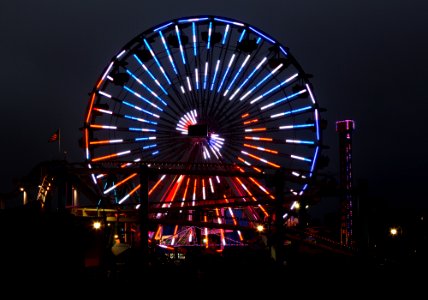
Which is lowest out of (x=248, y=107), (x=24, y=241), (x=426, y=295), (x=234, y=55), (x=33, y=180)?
(x=426, y=295)

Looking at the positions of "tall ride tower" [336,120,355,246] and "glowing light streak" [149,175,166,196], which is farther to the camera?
"tall ride tower" [336,120,355,246]

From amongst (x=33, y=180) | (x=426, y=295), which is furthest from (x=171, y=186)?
(x=426, y=295)

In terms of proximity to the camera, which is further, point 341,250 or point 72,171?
point 341,250

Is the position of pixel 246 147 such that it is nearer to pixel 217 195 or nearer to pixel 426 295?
pixel 217 195

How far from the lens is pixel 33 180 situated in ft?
118

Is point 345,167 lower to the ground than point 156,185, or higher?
higher

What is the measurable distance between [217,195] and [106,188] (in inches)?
225

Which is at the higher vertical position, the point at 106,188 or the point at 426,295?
the point at 106,188

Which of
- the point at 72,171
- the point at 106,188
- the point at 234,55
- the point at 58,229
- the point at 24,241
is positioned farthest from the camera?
the point at 234,55

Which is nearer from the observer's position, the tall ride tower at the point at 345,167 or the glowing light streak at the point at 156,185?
the glowing light streak at the point at 156,185

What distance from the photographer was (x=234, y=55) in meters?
35.3

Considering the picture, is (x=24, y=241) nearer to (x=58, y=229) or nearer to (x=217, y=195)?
(x=58, y=229)

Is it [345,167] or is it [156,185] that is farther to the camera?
[345,167]

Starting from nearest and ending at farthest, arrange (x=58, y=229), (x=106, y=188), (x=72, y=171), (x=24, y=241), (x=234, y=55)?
1. (x=24, y=241)
2. (x=58, y=229)
3. (x=72, y=171)
4. (x=106, y=188)
5. (x=234, y=55)
